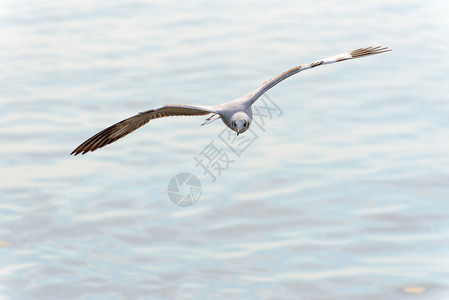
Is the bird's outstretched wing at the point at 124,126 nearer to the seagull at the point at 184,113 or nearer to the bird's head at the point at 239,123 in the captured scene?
the seagull at the point at 184,113

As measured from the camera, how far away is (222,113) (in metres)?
13.8

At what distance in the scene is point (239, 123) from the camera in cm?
1344

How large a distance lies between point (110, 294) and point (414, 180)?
25.2 ft

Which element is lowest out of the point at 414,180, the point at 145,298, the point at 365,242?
the point at 145,298

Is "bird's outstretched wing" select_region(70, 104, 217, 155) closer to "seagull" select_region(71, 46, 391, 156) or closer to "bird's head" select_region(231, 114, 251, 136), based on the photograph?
"seagull" select_region(71, 46, 391, 156)

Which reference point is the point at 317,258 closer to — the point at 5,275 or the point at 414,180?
the point at 414,180

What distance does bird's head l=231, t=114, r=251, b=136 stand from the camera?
44.1 feet

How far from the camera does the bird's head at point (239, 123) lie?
13.4 meters

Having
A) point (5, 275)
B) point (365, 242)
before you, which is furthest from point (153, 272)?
point (365, 242)

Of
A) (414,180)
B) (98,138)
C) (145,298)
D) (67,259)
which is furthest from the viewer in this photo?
(414,180)

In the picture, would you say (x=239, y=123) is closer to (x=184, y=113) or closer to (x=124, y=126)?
(x=184, y=113)

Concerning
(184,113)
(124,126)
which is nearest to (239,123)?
(184,113)

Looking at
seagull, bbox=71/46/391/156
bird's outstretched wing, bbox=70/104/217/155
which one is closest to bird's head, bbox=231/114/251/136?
seagull, bbox=71/46/391/156

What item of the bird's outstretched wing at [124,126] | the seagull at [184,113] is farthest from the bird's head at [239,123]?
the bird's outstretched wing at [124,126]
